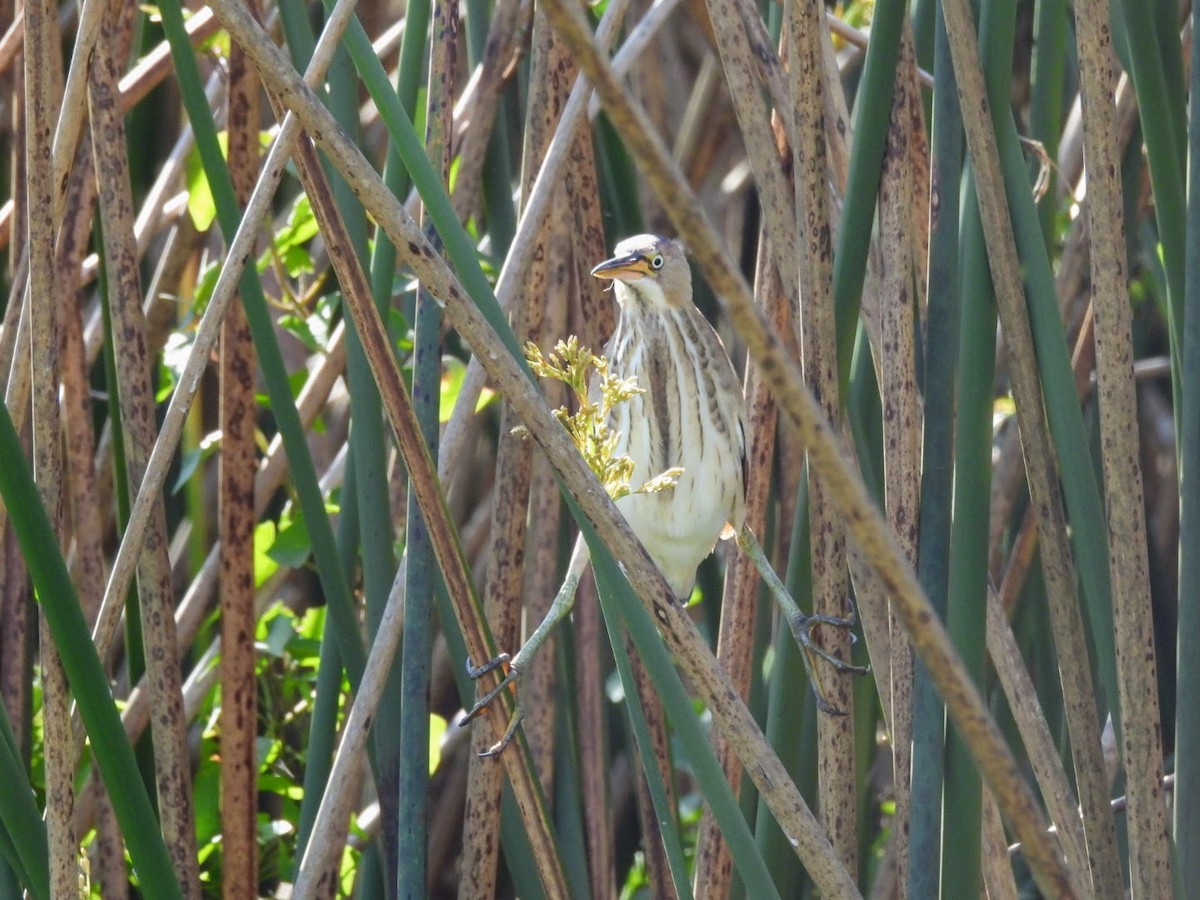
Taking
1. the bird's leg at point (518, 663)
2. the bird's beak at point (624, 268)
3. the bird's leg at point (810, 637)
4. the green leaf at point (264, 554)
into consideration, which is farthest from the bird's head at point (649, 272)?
the green leaf at point (264, 554)

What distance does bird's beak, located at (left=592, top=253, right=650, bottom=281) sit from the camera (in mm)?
1548

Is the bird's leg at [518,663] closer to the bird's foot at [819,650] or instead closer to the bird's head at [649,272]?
the bird's foot at [819,650]

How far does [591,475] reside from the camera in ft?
2.84

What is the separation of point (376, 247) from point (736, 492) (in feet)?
1.81

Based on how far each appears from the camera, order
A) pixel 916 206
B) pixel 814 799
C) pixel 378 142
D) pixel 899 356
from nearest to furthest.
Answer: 1. pixel 899 356
2. pixel 916 206
3. pixel 814 799
4. pixel 378 142

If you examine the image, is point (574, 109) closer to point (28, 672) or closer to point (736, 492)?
point (736, 492)

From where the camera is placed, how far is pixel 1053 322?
1089 millimetres

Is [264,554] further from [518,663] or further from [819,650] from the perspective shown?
[819,650]

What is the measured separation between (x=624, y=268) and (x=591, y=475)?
75cm

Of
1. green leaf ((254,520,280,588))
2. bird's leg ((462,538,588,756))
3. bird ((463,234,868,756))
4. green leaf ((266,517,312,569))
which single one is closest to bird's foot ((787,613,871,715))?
bird's leg ((462,538,588,756))

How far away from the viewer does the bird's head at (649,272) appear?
5.20 ft

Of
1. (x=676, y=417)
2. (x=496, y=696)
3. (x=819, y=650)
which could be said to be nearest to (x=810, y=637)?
(x=819, y=650)

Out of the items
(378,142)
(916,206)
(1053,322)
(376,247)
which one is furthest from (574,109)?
(378,142)

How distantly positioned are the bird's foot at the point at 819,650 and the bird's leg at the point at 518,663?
0.66 feet
